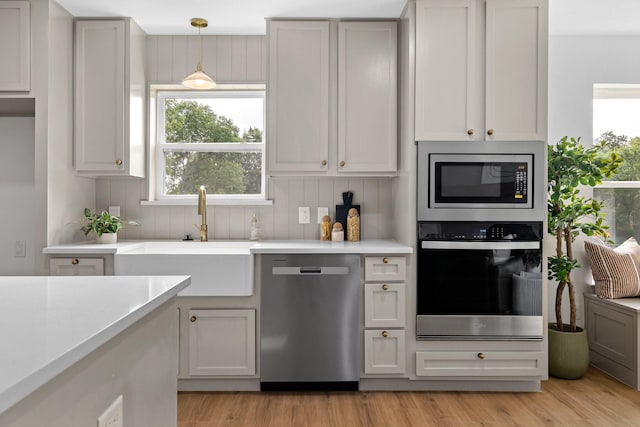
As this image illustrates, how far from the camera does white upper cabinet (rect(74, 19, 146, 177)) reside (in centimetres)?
291

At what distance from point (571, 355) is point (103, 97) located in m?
3.50

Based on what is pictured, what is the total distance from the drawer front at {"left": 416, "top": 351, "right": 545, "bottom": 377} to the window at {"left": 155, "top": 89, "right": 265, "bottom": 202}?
170 cm

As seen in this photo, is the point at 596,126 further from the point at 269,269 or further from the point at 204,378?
the point at 204,378

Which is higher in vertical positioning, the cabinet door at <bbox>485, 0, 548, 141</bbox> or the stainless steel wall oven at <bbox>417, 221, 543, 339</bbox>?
the cabinet door at <bbox>485, 0, 548, 141</bbox>

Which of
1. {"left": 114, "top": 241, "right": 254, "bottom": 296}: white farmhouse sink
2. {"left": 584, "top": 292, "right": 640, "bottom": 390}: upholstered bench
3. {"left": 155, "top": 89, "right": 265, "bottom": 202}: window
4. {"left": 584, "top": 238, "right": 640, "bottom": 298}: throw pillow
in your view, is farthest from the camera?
{"left": 155, "top": 89, "right": 265, "bottom": 202}: window

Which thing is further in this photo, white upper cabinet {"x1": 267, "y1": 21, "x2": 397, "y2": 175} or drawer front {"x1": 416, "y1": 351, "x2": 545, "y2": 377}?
white upper cabinet {"x1": 267, "y1": 21, "x2": 397, "y2": 175}

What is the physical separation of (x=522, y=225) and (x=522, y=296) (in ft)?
1.40

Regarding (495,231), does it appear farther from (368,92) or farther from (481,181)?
(368,92)

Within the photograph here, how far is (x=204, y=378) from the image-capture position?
8.82ft

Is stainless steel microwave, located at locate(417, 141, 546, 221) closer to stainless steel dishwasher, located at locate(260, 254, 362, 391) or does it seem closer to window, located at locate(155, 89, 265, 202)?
stainless steel dishwasher, located at locate(260, 254, 362, 391)

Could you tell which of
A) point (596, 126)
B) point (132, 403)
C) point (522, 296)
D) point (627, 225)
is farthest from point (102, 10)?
point (627, 225)

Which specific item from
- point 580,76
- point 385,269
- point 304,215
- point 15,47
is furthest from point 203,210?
point 580,76

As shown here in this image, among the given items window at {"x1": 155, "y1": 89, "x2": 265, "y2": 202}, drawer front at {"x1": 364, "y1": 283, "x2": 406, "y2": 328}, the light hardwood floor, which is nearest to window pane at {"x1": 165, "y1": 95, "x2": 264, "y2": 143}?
→ window at {"x1": 155, "y1": 89, "x2": 265, "y2": 202}

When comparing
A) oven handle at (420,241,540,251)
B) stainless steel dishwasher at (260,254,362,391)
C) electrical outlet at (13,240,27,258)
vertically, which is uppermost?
oven handle at (420,241,540,251)
